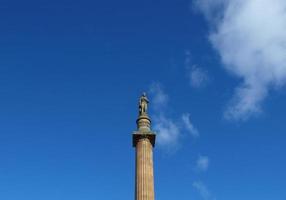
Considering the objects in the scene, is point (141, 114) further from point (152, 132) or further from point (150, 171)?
point (150, 171)

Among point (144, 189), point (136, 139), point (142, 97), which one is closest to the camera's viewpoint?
point (144, 189)

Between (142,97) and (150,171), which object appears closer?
(150,171)

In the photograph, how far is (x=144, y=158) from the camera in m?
32.2

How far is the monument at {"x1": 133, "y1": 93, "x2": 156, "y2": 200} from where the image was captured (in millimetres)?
30797

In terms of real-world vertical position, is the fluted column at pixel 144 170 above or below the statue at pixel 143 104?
below

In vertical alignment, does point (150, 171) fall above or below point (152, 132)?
below

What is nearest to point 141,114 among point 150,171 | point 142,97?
point 142,97

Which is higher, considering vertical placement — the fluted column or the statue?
the statue

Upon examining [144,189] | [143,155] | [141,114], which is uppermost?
[141,114]

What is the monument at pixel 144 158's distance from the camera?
30.8 meters

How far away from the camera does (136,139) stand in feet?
109

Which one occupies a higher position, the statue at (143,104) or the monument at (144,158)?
the statue at (143,104)

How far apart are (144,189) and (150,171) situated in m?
1.42

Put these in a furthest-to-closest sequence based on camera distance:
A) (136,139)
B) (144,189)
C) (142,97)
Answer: (142,97) → (136,139) → (144,189)
